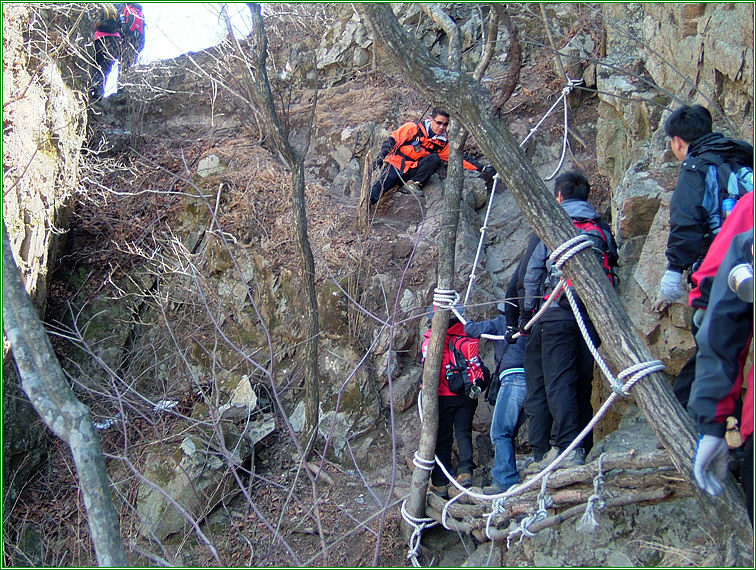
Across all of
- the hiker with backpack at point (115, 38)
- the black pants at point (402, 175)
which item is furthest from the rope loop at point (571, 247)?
the hiker with backpack at point (115, 38)

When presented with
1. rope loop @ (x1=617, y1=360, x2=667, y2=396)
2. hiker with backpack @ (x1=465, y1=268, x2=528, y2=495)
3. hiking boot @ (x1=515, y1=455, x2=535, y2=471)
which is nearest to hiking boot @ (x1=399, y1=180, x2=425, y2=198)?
hiker with backpack @ (x1=465, y1=268, x2=528, y2=495)

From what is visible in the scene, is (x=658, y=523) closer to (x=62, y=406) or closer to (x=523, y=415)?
(x=523, y=415)

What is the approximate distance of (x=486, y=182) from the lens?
7539 mm

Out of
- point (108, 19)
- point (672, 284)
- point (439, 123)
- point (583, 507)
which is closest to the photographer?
point (672, 284)

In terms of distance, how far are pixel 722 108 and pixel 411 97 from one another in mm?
5201

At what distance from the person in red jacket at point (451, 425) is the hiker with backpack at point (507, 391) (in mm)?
263

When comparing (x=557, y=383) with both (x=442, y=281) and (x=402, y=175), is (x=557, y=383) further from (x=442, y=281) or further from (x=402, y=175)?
(x=402, y=175)

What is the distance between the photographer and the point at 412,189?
23.9 feet

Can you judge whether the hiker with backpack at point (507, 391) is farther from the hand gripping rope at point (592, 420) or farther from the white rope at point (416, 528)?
the white rope at point (416, 528)

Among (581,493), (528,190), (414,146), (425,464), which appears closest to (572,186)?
(528,190)

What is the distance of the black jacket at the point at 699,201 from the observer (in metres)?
3.32

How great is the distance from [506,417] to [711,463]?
82.7 inches

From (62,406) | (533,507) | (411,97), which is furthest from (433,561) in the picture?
(411,97)

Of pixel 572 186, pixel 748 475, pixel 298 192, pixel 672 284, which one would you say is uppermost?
pixel 298 192
